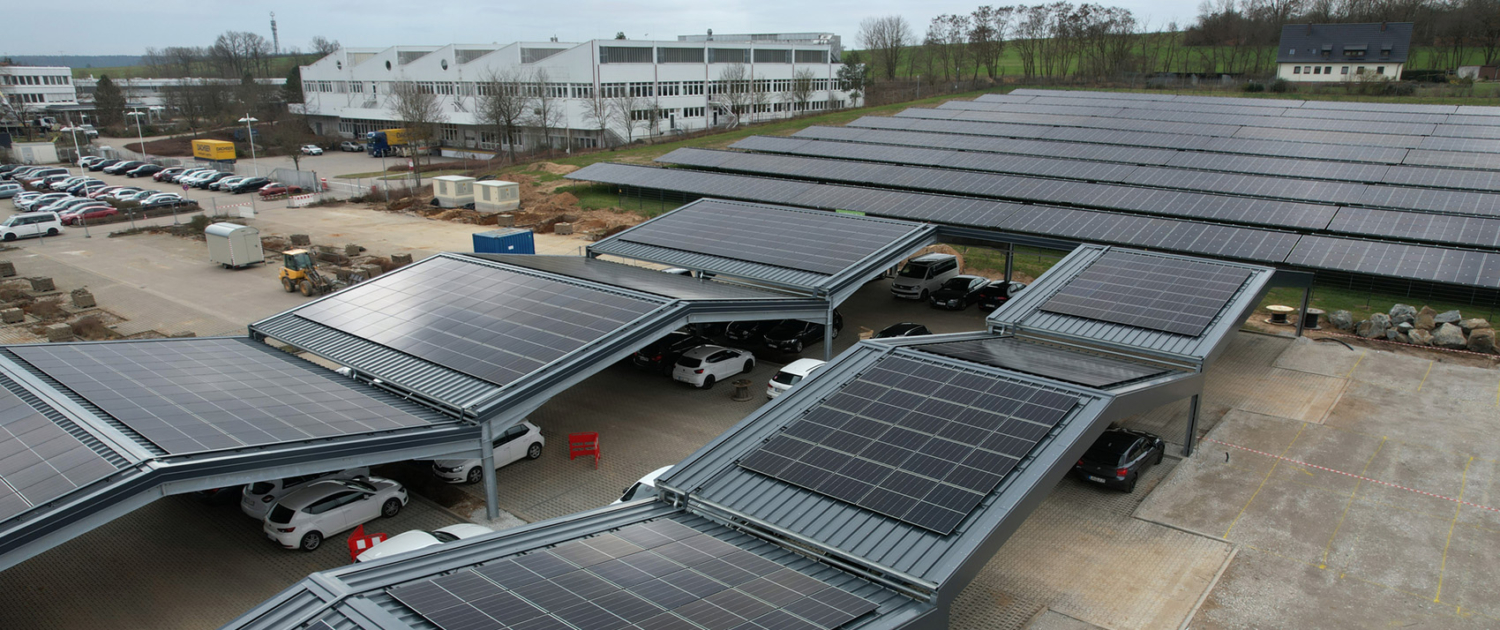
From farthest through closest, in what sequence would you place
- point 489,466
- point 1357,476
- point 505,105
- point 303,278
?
point 505,105 → point 303,278 → point 1357,476 → point 489,466

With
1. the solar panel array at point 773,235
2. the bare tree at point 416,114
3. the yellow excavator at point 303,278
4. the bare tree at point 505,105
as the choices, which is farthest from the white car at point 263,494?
the bare tree at point 505,105

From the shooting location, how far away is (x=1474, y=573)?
50.8ft

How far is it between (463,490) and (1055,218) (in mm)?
24524

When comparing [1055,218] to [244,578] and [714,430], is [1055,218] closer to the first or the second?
[714,430]

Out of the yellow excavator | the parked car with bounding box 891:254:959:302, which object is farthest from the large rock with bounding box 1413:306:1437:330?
the yellow excavator

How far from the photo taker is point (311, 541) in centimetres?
1622

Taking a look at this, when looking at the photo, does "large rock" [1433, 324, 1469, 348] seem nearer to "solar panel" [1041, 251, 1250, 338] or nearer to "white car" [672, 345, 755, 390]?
"solar panel" [1041, 251, 1250, 338]

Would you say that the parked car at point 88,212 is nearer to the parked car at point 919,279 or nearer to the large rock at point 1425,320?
the parked car at point 919,279

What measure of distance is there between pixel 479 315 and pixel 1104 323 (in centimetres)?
1570

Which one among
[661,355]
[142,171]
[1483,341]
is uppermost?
[142,171]

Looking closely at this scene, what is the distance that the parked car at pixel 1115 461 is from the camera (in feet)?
59.1

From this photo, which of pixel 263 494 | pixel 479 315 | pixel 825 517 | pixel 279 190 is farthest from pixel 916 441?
pixel 279 190

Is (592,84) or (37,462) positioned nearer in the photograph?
(37,462)

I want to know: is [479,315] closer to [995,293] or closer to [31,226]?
[995,293]
